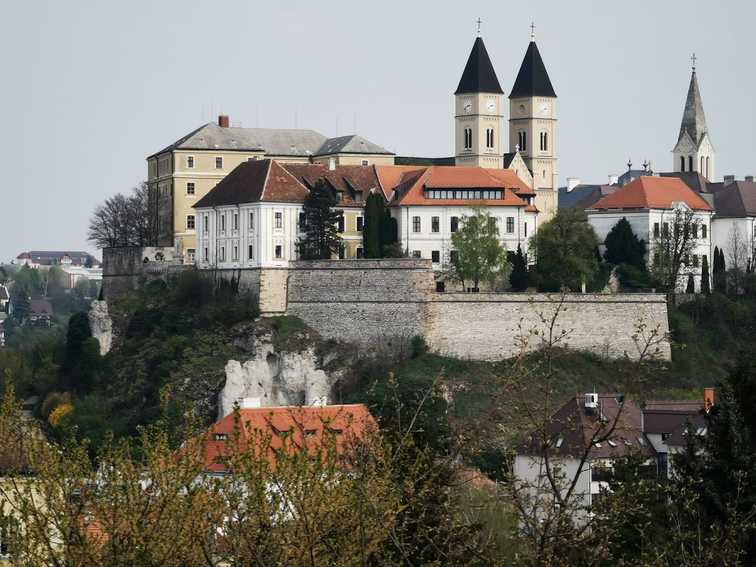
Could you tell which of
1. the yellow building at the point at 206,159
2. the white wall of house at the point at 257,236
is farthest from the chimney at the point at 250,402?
the yellow building at the point at 206,159

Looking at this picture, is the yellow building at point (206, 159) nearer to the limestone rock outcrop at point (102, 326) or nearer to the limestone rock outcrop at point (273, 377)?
the limestone rock outcrop at point (102, 326)

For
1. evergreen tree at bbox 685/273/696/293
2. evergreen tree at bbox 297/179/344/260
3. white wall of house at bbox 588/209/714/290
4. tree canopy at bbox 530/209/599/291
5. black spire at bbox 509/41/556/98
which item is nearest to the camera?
evergreen tree at bbox 297/179/344/260

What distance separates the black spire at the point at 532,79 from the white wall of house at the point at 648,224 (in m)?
7.66

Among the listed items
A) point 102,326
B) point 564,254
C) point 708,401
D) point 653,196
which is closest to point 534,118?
point 653,196

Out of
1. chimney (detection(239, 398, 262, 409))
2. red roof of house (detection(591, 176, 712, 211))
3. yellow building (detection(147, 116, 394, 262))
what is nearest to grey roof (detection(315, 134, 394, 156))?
yellow building (detection(147, 116, 394, 262))

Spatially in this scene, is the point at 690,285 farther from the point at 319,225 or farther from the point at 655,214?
the point at 319,225

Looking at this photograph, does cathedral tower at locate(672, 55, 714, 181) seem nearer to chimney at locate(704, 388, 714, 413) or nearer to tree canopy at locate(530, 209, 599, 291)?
tree canopy at locate(530, 209, 599, 291)

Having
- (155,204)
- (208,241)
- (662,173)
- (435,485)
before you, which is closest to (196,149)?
(155,204)

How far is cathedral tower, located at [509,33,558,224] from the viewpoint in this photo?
78.8 m

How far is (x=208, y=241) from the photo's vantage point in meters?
70.2

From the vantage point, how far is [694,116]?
90.8 meters

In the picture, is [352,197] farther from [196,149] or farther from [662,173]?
[662,173]

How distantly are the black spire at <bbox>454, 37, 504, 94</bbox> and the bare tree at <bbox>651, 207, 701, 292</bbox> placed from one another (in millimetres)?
9955

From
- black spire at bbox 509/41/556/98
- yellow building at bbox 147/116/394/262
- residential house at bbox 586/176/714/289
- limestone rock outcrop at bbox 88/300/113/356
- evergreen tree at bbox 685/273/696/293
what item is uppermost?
black spire at bbox 509/41/556/98
